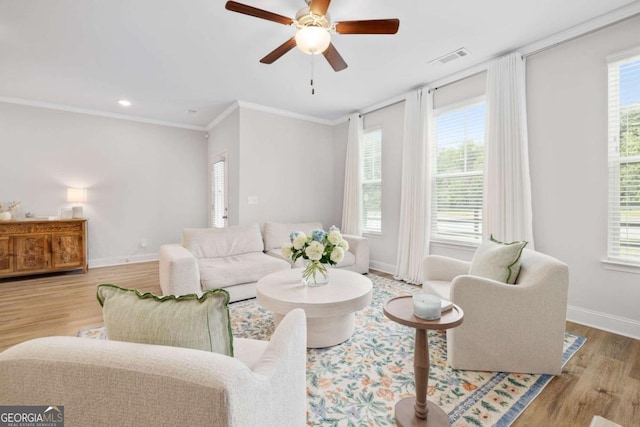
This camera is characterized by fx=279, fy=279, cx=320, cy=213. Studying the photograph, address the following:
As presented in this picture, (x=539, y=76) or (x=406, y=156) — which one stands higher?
(x=539, y=76)

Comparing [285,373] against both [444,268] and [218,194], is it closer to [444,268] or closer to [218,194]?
[444,268]

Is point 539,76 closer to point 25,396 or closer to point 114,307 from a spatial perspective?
point 114,307

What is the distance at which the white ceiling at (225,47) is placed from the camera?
7.79 ft

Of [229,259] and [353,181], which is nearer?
[229,259]

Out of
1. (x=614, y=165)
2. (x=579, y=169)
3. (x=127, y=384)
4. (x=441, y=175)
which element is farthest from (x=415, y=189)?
(x=127, y=384)

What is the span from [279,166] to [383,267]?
2.51m

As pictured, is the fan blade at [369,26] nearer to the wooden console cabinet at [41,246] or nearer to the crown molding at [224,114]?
the crown molding at [224,114]

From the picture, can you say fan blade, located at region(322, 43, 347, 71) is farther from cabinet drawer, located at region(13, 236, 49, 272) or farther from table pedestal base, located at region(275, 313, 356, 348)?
cabinet drawer, located at region(13, 236, 49, 272)

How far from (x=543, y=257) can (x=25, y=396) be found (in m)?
2.66

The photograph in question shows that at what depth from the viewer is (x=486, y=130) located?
3.22m

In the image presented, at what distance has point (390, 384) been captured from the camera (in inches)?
72.1

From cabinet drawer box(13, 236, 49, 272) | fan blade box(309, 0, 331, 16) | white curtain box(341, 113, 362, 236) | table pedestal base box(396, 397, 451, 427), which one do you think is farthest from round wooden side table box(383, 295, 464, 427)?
cabinet drawer box(13, 236, 49, 272)

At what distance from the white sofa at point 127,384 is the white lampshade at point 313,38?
2.18 metres

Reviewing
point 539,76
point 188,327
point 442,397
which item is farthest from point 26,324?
point 539,76
